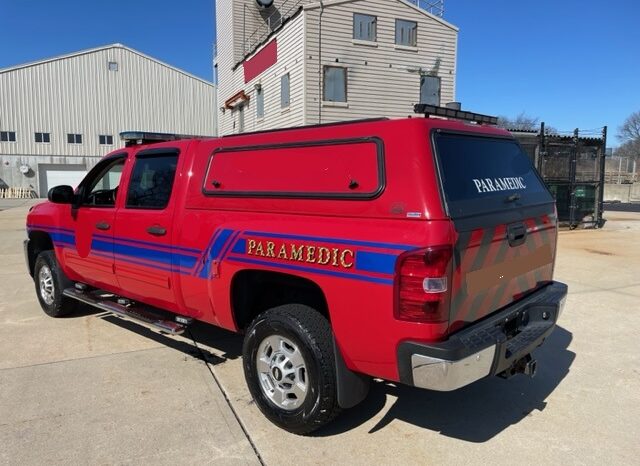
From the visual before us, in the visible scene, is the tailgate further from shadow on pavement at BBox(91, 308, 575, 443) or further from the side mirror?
the side mirror

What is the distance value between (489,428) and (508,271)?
1.07 metres

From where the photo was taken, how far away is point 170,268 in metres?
4.02

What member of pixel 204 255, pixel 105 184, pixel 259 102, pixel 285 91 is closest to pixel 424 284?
pixel 204 255

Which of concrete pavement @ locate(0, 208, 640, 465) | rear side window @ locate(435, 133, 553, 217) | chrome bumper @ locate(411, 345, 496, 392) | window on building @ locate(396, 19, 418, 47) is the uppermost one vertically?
window on building @ locate(396, 19, 418, 47)

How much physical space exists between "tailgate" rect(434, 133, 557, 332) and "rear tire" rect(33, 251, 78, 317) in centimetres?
442

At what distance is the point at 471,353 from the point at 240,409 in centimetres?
176

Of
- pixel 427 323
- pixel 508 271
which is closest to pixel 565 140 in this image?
pixel 508 271

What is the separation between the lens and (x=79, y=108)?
127 ft

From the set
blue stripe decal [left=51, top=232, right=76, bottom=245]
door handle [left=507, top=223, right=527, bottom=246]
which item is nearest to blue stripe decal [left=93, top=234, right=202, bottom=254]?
blue stripe decal [left=51, top=232, right=76, bottom=245]

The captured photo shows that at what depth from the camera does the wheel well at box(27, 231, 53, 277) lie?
581cm

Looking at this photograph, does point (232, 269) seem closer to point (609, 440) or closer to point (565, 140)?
point (609, 440)

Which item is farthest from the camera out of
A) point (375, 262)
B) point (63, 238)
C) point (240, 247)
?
point (63, 238)

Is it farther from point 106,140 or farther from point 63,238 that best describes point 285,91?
point 106,140

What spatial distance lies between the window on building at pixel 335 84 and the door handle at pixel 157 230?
579 inches
